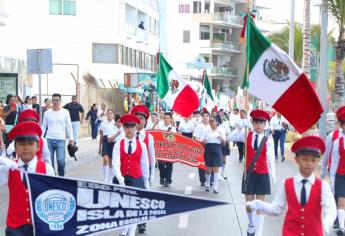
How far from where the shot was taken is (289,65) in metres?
9.98

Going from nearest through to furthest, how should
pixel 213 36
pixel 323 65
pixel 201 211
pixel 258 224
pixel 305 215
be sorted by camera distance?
pixel 305 215
pixel 258 224
pixel 201 211
pixel 323 65
pixel 213 36

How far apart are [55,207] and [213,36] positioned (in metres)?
80.1

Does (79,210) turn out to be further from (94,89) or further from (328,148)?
(94,89)

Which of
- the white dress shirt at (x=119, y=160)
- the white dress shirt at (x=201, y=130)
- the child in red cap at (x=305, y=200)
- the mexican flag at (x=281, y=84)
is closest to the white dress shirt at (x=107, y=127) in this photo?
the white dress shirt at (x=201, y=130)

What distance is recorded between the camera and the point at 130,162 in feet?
32.4

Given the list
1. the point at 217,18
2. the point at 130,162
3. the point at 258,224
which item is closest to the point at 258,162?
the point at 258,224

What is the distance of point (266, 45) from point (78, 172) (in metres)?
11.1

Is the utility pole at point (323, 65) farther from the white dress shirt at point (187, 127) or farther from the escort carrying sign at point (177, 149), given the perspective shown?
the escort carrying sign at point (177, 149)

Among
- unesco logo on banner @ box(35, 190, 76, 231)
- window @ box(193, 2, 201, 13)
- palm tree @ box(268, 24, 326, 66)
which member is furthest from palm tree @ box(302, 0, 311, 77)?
window @ box(193, 2, 201, 13)

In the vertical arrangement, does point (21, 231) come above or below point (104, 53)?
below

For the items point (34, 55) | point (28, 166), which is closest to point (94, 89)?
point (34, 55)

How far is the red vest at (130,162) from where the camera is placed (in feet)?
32.3

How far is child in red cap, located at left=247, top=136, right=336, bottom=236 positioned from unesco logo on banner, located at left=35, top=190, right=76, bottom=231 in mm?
1610

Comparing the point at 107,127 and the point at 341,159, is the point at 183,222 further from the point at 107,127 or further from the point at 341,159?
the point at 107,127
